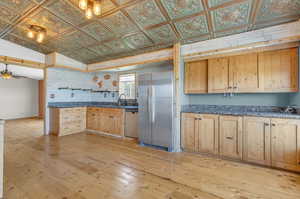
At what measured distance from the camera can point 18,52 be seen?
13.0 ft

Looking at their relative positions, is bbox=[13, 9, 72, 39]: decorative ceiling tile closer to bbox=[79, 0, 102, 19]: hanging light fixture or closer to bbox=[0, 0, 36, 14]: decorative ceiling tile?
bbox=[0, 0, 36, 14]: decorative ceiling tile

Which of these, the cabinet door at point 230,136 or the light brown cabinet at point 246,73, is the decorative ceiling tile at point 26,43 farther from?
the cabinet door at point 230,136

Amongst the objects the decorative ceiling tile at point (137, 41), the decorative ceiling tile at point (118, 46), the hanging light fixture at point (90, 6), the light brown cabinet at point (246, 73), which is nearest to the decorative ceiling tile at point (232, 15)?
the light brown cabinet at point (246, 73)

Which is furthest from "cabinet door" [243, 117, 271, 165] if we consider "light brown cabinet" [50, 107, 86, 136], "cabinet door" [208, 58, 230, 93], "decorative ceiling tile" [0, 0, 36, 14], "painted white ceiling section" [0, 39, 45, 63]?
"painted white ceiling section" [0, 39, 45, 63]

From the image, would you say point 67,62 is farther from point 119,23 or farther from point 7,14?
point 119,23

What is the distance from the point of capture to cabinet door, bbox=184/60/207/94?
10.8 feet

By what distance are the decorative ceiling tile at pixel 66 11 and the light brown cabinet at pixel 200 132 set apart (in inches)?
118

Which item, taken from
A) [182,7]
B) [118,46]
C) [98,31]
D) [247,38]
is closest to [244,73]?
[247,38]

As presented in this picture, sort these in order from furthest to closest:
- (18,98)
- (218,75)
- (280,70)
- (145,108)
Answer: (18,98) < (145,108) < (218,75) < (280,70)

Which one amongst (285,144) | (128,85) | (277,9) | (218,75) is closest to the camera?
(277,9)

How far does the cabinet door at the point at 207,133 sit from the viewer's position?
9.20ft

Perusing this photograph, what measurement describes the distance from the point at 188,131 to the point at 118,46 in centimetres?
282

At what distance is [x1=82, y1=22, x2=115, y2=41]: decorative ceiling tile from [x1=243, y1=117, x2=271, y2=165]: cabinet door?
134 inches

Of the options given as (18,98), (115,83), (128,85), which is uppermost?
(115,83)
